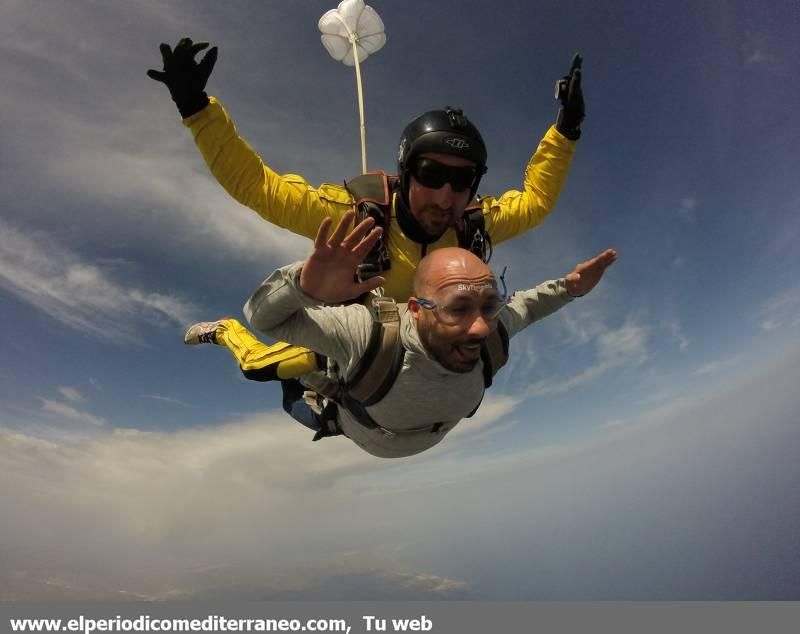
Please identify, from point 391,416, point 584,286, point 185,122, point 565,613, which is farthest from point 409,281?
point 565,613

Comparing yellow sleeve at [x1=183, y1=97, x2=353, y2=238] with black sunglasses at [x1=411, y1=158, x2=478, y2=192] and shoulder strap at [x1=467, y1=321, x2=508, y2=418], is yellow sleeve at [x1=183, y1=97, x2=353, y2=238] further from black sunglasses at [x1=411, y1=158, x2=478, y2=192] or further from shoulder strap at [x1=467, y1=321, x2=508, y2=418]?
shoulder strap at [x1=467, y1=321, x2=508, y2=418]

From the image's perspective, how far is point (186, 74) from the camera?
1.90 meters

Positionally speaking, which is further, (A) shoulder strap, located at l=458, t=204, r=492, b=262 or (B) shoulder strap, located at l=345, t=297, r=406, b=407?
(A) shoulder strap, located at l=458, t=204, r=492, b=262

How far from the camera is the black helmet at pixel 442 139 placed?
2332 millimetres

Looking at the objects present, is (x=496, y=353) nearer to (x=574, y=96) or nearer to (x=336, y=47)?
(x=574, y=96)

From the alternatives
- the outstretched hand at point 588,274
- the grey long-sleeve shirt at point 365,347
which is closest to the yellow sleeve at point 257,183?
the grey long-sleeve shirt at point 365,347

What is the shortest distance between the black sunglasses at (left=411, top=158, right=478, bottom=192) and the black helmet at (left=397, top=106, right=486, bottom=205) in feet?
0.20

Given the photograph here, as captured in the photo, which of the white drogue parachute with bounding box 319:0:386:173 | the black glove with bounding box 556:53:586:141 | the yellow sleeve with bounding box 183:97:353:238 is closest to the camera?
the yellow sleeve with bounding box 183:97:353:238

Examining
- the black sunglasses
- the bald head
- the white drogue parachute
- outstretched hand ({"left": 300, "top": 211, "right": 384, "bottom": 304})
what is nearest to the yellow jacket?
the black sunglasses

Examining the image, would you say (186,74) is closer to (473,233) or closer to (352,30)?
(473,233)

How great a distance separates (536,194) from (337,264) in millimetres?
2061

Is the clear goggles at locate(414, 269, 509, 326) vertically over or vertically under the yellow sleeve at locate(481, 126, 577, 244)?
under

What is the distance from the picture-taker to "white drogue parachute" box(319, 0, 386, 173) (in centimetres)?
398

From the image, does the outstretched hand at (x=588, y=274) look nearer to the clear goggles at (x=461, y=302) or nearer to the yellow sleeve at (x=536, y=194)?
the yellow sleeve at (x=536, y=194)
